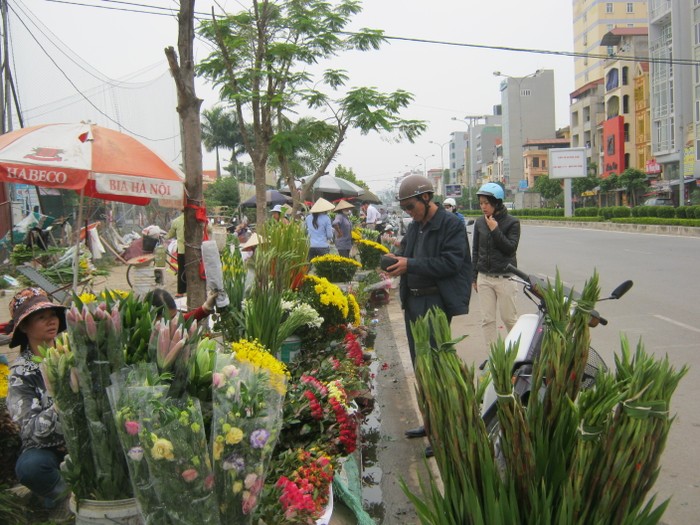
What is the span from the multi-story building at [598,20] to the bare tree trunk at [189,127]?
249 feet

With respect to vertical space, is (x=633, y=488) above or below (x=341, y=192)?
below

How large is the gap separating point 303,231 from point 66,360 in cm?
404

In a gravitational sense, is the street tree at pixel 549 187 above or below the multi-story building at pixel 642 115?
below

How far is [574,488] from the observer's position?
5.85 feet

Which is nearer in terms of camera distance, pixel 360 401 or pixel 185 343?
pixel 185 343

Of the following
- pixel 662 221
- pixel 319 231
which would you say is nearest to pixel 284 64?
pixel 319 231

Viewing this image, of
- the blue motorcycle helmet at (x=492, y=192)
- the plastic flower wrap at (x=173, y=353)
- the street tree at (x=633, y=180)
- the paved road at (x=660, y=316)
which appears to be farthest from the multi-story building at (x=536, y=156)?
the plastic flower wrap at (x=173, y=353)

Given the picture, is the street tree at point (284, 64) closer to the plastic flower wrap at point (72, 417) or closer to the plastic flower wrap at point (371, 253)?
the plastic flower wrap at point (371, 253)

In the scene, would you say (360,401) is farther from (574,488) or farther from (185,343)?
(574,488)

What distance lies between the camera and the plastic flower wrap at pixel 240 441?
2143mm

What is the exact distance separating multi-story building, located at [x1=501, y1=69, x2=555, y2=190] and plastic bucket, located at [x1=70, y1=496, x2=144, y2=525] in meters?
97.1

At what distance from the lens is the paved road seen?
4.00 metres

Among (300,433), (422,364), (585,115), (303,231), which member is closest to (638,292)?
(303,231)

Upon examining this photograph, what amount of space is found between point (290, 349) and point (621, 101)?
6289 centimetres
